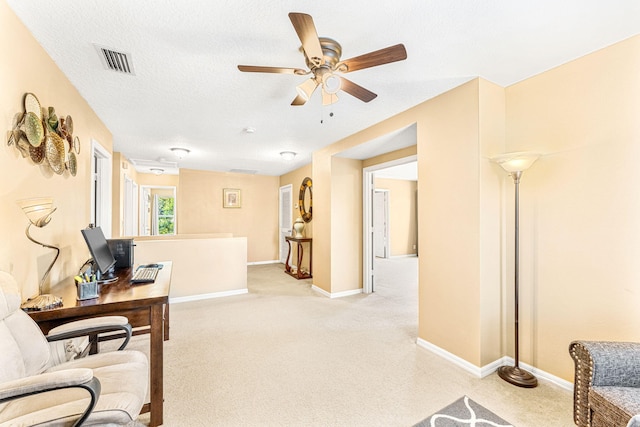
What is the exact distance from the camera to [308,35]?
1.45 m

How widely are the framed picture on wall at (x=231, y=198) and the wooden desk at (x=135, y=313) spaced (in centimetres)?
526

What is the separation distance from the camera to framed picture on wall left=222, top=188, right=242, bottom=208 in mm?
7074

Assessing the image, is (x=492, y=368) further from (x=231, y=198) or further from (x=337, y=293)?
(x=231, y=198)

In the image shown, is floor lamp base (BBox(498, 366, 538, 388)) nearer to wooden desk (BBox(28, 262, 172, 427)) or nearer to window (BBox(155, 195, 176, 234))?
wooden desk (BBox(28, 262, 172, 427))

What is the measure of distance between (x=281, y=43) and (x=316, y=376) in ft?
8.06

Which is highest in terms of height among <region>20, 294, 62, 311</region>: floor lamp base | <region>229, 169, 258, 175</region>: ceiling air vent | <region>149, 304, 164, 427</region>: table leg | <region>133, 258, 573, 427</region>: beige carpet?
<region>229, 169, 258, 175</region>: ceiling air vent

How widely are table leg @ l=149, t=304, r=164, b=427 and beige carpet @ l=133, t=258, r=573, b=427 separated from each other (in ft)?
0.33

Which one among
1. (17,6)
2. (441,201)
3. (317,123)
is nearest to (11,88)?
(17,6)

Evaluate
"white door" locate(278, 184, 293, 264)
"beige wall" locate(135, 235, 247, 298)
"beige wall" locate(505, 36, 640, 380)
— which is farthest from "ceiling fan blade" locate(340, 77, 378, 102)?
"white door" locate(278, 184, 293, 264)

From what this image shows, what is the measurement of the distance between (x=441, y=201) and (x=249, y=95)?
2037 mm

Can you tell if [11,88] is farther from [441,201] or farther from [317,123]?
[441,201]

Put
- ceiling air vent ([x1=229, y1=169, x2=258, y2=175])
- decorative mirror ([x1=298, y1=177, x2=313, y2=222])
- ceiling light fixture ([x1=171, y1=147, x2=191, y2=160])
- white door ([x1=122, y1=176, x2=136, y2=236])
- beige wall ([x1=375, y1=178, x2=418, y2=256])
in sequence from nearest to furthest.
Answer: ceiling light fixture ([x1=171, y1=147, x2=191, y2=160]) → white door ([x1=122, y1=176, x2=136, y2=236]) → decorative mirror ([x1=298, y1=177, x2=313, y2=222]) → ceiling air vent ([x1=229, y1=169, x2=258, y2=175]) → beige wall ([x1=375, y1=178, x2=418, y2=256])

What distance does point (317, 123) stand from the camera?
3387mm

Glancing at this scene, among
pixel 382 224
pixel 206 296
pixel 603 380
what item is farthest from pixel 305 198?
pixel 603 380
